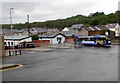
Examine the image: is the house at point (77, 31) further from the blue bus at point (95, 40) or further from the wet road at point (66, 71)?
the wet road at point (66, 71)

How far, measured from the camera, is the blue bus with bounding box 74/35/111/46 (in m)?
40.7

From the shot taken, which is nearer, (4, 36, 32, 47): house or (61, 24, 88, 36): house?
(4, 36, 32, 47): house

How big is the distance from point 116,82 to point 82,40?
38.8m

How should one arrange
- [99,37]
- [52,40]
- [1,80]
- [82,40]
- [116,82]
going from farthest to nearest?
[52,40], [82,40], [99,37], [1,80], [116,82]

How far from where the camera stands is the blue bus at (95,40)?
4066cm

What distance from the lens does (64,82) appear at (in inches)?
355

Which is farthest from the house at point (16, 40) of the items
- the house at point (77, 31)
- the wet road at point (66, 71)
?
the house at point (77, 31)

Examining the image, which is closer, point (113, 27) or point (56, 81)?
point (56, 81)

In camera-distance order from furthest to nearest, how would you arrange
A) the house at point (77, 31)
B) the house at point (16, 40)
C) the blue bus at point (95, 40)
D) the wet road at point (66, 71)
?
the house at point (77, 31), the house at point (16, 40), the blue bus at point (95, 40), the wet road at point (66, 71)

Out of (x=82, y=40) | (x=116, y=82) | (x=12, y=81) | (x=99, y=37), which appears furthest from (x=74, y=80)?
(x=82, y=40)

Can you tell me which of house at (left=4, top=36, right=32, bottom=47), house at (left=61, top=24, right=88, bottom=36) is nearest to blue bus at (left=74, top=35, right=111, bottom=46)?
house at (left=4, top=36, right=32, bottom=47)

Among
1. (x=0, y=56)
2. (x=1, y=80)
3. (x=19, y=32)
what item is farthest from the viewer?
(x=19, y=32)

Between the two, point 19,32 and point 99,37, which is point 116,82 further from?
point 19,32

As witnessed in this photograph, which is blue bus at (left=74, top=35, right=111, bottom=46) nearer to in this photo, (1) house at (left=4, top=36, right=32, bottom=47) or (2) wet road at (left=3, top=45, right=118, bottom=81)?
(1) house at (left=4, top=36, right=32, bottom=47)
